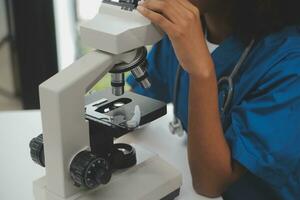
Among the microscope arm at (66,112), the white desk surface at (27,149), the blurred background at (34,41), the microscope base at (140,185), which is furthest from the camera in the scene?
the blurred background at (34,41)

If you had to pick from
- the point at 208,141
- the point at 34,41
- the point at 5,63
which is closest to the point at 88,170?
the point at 208,141

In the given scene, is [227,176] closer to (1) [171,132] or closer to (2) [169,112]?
(1) [171,132]

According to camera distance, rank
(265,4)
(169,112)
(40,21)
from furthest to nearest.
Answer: (40,21) → (169,112) → (265,4)

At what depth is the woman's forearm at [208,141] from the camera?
3.50 ft

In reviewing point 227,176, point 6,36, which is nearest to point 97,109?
point 227,176

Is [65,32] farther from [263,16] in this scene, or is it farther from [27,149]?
[263,16]

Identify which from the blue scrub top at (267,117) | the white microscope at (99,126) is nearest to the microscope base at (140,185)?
the white microscope at (99,126)

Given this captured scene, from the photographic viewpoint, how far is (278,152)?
1014 millimetres

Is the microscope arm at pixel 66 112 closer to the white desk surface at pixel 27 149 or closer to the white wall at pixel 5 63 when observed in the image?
the white desk surface at pixel 27 149

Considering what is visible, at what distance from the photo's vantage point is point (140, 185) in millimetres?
1039

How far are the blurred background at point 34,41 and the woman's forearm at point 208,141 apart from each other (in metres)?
1.47

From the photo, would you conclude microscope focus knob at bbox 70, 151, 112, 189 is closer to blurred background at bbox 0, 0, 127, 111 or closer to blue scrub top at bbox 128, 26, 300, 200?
blue scrub top at bbox 128, 26, 300, 200

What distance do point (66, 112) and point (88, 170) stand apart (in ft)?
0.38

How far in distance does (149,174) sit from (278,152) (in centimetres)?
28
